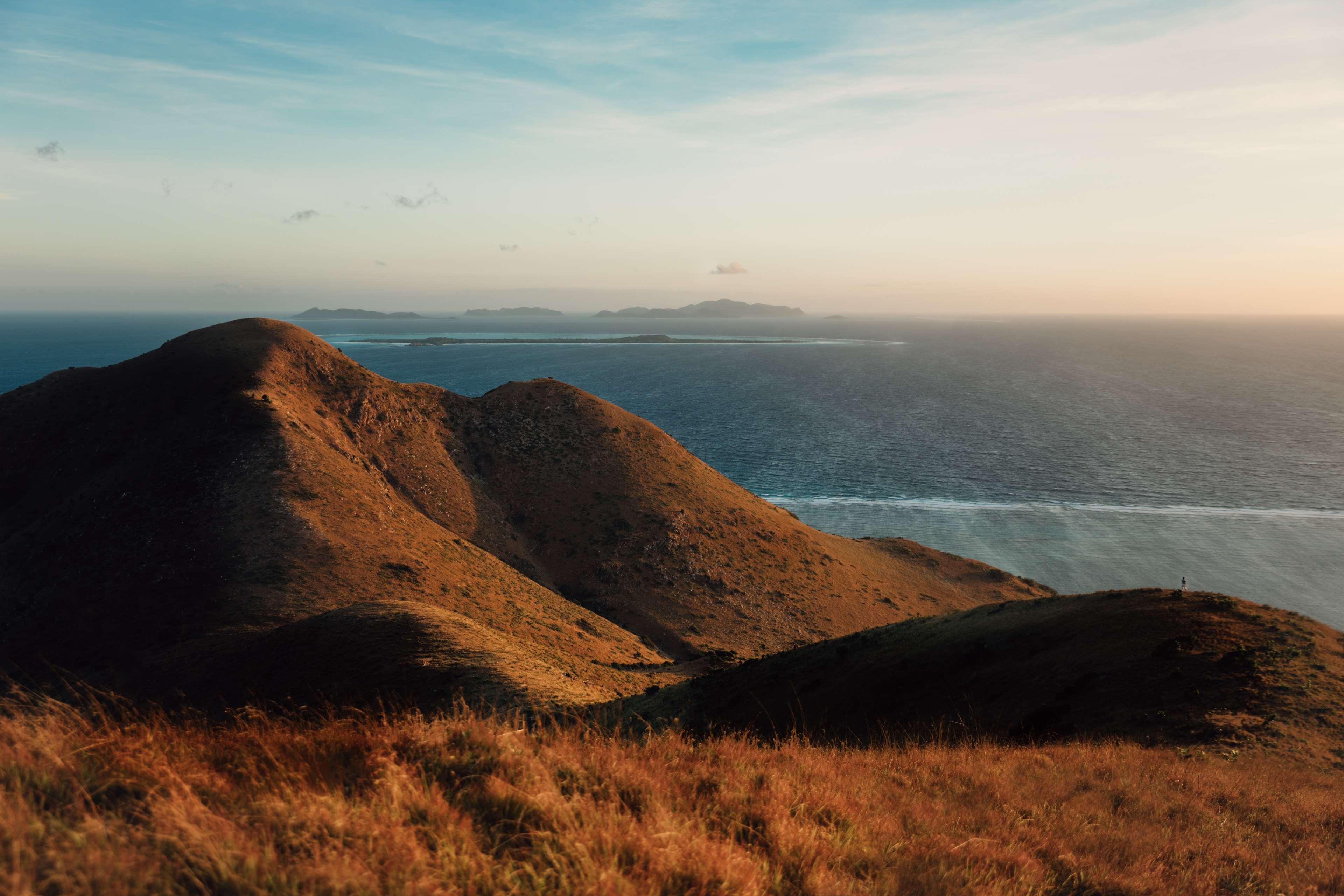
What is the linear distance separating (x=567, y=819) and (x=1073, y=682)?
1726 cm

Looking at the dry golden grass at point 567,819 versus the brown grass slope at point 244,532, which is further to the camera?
the brown grass slope at point 244,532

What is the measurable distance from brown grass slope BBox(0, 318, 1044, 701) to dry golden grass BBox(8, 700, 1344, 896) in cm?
1337

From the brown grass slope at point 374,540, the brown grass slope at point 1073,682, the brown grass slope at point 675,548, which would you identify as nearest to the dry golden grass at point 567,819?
the brown grass slope at point 1073,682

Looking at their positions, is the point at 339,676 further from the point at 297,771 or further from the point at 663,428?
the point at 663,428

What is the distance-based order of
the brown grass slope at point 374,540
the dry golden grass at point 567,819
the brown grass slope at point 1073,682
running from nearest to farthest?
1. the dry golden grass at point 567,819
2. the brown grass slope at point 1073,682
3. the brown grass slope at point 374,540

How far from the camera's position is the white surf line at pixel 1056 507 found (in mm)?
94000

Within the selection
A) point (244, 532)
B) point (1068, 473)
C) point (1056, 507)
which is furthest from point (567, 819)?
point (1068, 473)

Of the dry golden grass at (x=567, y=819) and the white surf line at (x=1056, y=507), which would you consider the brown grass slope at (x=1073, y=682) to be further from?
the white surf line at (x=1056, y=507)

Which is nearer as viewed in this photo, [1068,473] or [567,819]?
[567,819]

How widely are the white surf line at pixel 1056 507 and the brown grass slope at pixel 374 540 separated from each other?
20415mm

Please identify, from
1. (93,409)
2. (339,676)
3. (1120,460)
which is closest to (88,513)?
(93,409)

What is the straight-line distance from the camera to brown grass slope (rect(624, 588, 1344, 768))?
49.5 ft

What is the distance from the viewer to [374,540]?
4162 cm

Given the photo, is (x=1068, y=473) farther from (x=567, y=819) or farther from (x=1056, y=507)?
(x=567, y=819)
